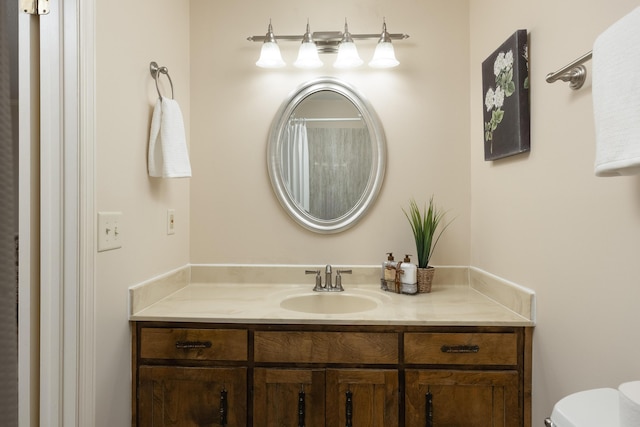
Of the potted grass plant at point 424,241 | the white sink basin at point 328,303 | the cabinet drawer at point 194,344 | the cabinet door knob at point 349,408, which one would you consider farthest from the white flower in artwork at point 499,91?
the cabinet drawer at point 194,344

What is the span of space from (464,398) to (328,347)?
0.49 m

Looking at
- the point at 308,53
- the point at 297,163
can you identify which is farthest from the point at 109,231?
the point at 308,53

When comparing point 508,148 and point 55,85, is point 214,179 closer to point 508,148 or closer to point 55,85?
point 55,85

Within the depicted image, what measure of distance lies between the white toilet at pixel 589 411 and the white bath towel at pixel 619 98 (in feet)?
1.52

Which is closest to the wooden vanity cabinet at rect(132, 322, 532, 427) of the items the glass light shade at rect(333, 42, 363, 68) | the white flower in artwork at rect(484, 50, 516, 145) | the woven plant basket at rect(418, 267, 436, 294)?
the woven plant basket at rect(418, 267, 436, 294)

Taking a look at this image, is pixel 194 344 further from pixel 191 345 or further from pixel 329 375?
pixel 329 375

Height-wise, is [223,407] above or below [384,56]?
below

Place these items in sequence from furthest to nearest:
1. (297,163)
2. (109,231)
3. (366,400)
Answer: (297,163), (366,400), (109,231)

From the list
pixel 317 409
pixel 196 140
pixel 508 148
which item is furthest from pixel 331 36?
pixel 317 409

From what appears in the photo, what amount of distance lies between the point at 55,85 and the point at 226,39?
3.36 feet

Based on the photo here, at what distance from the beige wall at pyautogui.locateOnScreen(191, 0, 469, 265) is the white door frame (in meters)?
0.84

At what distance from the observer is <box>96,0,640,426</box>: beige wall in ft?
3.52

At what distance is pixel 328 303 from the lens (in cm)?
180

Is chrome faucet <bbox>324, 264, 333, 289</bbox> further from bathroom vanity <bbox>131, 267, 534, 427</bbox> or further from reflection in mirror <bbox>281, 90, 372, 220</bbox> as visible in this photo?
bathroom vanity <bbox>131, 267, 534, 427</bbox>
